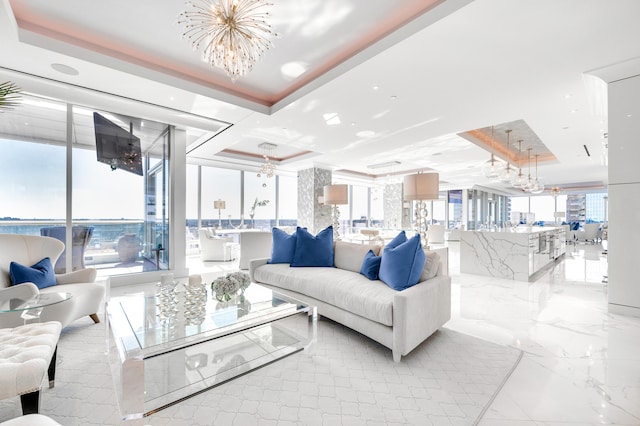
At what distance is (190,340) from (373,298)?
138 cm

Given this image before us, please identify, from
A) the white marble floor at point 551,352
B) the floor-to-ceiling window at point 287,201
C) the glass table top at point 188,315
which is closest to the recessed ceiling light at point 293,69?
the glass table top at point 188,315

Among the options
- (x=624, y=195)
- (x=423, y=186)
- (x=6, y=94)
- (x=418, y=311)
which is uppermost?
(x=6, y=94)

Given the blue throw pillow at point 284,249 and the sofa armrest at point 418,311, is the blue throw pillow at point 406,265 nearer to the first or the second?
the sofa armrest at point 418,311

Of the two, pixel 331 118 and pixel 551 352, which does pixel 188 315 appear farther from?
pixel 331 118

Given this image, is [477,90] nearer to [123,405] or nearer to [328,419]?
[328,419]

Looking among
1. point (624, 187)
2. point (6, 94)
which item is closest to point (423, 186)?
point (624, 187)

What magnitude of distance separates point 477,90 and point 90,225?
591cm

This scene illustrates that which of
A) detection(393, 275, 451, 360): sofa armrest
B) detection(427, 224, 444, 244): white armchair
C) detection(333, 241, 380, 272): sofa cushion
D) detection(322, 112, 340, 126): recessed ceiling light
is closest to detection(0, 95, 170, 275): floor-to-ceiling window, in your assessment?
detection(322, 112, 340, 126): recessed ceiling light

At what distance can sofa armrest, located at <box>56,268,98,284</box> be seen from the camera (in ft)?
9.24

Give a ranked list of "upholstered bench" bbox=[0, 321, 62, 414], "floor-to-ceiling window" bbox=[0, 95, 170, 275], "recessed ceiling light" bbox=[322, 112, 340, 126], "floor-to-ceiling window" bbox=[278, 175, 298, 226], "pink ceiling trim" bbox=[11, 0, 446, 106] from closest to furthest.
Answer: "upholstered bench" bbox=[0, 321, 62, 414], "pink ceiling trim" bbox=[11, 0, 446, 106], "floor-to-ceiling window" bbox=[0, 95, 170, 275], "recessed ceiling light" bbox=[322, 112, 340, 126], "floor-to-ceiling window" bbox=[278, 175, 298, 226]

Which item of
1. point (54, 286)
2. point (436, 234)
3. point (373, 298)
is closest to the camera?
point (373, 298)

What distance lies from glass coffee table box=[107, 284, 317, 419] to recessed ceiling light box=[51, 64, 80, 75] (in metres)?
2.67

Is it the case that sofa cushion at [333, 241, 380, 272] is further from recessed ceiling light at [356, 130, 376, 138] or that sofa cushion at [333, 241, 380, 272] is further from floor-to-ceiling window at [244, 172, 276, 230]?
floor-to-ceiling window at [244, 172, 276, 230]

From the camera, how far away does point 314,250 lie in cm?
349
